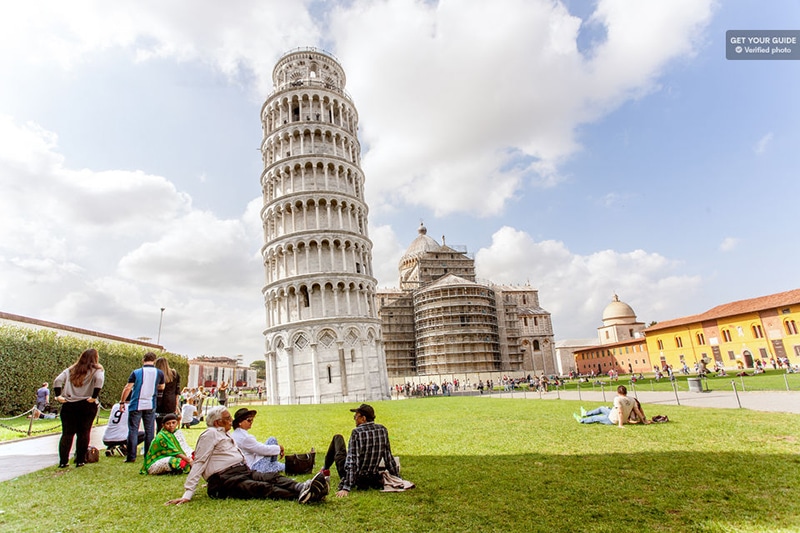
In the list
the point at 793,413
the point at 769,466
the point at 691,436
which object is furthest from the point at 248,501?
the point at 793,413

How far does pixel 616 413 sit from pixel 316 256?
29.8 metres

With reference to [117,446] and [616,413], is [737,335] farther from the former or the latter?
[117,446]

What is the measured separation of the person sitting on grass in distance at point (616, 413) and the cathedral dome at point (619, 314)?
83.2 meters

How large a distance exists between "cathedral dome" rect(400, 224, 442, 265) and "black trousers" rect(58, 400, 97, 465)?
243 ft

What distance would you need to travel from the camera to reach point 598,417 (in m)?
11.8

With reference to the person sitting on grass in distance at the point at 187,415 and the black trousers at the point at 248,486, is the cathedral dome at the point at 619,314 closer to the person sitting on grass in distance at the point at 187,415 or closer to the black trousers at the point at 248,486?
the person sitting on grass in distance at the point at 187,415

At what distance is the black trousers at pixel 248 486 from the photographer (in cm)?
570

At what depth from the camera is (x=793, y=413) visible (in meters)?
11.3

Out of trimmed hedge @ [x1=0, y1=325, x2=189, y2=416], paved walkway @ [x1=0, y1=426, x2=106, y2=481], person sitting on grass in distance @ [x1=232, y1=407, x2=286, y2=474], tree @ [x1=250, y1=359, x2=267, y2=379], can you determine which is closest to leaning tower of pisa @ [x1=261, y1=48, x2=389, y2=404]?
trimmed hedge @ [x1=0, y1=325, x2=189, y2=416]

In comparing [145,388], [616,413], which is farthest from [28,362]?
[616,413]

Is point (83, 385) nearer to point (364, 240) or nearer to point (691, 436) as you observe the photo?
point (691, 436)

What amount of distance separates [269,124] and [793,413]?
44.7 metres

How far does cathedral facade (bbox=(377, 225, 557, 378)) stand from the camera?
205 feet

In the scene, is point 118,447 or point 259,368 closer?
point 118,447
